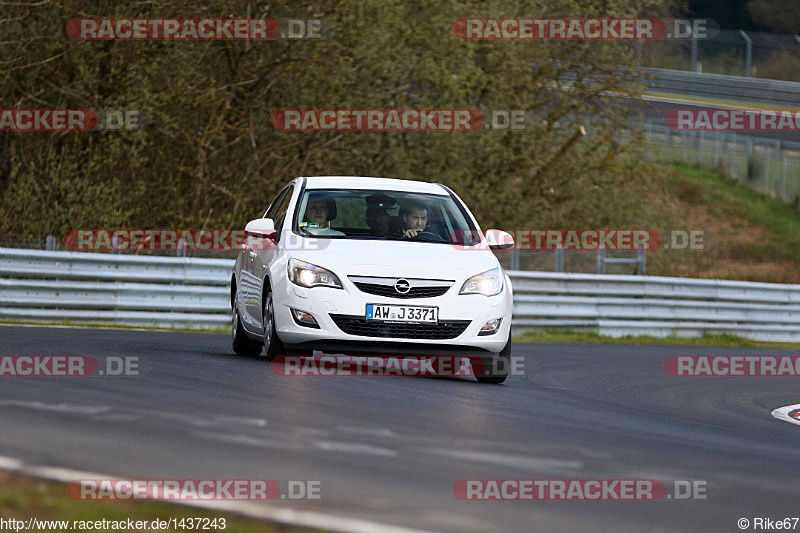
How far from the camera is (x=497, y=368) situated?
11367 mm

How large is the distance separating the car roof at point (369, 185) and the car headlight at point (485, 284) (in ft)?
4.87

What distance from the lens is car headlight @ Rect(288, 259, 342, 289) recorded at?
10750 millimetres

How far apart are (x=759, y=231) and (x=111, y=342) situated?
33.7 metres

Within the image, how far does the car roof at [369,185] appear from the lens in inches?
480

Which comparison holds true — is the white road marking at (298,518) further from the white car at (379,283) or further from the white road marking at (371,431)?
the white car at (379,283)

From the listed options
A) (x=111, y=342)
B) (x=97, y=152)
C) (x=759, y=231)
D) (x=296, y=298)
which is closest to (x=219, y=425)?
(x=296, y=298)

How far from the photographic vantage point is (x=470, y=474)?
606 cm

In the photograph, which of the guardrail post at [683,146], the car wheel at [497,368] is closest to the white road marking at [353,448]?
the car wheel at [497,368]

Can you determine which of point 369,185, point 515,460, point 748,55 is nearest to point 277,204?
point 369,185

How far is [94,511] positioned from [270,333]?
6.44 m

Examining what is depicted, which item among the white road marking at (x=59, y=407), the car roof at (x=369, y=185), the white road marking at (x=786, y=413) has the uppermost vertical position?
the car roof at (x=369, y=185)

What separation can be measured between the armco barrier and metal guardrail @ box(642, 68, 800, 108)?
24.6m

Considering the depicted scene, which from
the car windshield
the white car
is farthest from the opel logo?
the car windshield

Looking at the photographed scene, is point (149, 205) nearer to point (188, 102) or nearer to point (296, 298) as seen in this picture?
point (188, 102)
